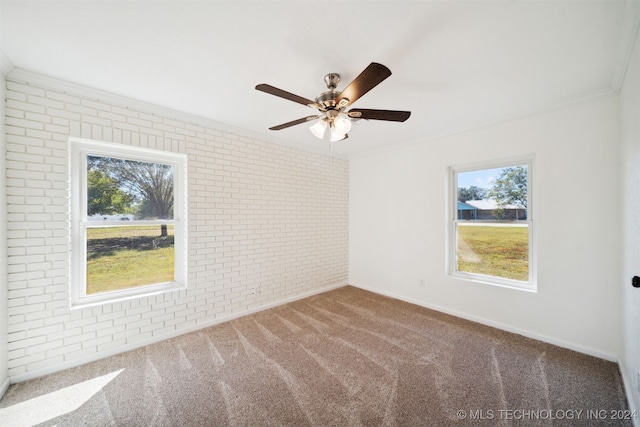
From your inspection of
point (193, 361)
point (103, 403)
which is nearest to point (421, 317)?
point (193, 361)

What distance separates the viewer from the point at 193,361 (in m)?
2.30

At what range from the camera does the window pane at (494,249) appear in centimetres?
289

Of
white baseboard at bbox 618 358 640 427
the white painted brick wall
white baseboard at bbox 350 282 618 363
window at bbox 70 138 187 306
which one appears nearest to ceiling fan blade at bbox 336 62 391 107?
the white painted brick wall

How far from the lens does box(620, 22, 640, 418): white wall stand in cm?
160

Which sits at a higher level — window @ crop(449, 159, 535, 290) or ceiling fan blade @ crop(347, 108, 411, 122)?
ceiling fan blade @ crop(347, 108, 411, 122)

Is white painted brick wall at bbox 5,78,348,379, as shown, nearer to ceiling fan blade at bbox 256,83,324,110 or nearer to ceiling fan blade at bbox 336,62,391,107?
ceiling fan blade at bbox 256,83,324,110

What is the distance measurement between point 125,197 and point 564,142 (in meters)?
4.67

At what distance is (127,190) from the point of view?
2590 mm

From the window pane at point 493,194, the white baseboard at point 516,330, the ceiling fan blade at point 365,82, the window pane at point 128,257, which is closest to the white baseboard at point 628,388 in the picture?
the white baseboard at point 516,330

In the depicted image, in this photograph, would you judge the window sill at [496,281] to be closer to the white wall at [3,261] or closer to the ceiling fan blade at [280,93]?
the ceiling fan blade at [280,93]

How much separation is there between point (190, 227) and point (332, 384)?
7.43 ft

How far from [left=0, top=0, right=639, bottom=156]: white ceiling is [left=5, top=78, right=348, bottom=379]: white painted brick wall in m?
0.39

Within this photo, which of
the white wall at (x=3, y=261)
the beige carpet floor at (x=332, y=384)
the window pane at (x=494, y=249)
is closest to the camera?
the beige carpet floor at (x=332, y=384)

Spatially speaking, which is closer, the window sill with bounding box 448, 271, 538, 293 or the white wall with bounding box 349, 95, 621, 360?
the white wall with bounding box 349, 95, 621, 360
